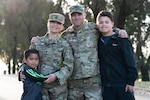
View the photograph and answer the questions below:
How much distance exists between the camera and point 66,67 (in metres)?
4.69

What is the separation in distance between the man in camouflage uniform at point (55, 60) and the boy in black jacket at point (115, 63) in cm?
45

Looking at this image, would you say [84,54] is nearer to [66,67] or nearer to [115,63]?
[66,67]

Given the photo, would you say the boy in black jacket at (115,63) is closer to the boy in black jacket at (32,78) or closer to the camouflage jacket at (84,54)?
the camouflage jacket at (84,54)

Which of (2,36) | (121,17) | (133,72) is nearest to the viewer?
(133,72)

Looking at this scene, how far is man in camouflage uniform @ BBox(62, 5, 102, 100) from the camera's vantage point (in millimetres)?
4789

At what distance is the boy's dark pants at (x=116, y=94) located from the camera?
15.5ft

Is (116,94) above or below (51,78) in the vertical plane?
below

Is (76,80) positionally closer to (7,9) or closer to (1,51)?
(7,9)

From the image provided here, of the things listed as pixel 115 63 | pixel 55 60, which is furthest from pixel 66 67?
pixel 115 63

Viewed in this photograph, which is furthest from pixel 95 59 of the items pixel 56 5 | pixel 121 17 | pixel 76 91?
pixel 56 5

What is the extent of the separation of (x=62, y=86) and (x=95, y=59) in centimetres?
55

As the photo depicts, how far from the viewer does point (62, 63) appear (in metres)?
4.78

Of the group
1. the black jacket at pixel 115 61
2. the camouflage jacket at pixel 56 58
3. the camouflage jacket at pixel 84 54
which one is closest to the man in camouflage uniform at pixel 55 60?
the camouflage jacket at pixel 56 58

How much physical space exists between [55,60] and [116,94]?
899 mm
